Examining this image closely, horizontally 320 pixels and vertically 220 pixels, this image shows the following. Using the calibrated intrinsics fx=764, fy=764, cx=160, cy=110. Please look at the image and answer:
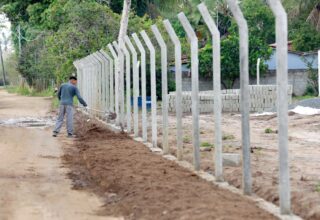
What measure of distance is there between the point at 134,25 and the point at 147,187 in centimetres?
2218

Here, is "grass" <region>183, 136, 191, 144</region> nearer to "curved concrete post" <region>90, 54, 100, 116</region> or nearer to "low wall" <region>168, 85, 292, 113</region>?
"curved concrete post" <region>90, 54, 100, 116</region>

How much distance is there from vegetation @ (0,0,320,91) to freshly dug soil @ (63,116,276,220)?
1585cm

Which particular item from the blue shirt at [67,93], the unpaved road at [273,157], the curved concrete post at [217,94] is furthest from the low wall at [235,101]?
the curved concrete post at [217,94]

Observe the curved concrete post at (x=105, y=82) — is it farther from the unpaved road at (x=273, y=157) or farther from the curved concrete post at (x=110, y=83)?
the unpaved road at (x=273, y=157)

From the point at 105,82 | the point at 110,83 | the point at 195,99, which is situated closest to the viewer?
the point at 195,99

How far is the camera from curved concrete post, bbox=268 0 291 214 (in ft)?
25.9

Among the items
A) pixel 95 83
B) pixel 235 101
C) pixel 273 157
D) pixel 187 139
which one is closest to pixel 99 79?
pixel 95 83

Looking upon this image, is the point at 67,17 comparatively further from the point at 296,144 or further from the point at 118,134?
the point at 296,144

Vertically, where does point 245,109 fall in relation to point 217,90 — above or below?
below

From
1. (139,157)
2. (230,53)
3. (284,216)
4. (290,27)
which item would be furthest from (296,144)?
(290,27)

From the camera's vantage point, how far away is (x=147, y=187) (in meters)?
9.96

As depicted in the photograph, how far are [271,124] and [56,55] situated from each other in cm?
1354

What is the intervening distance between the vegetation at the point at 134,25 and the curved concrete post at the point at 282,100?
2348 cm

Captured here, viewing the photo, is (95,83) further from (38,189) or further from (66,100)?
(38,189)
